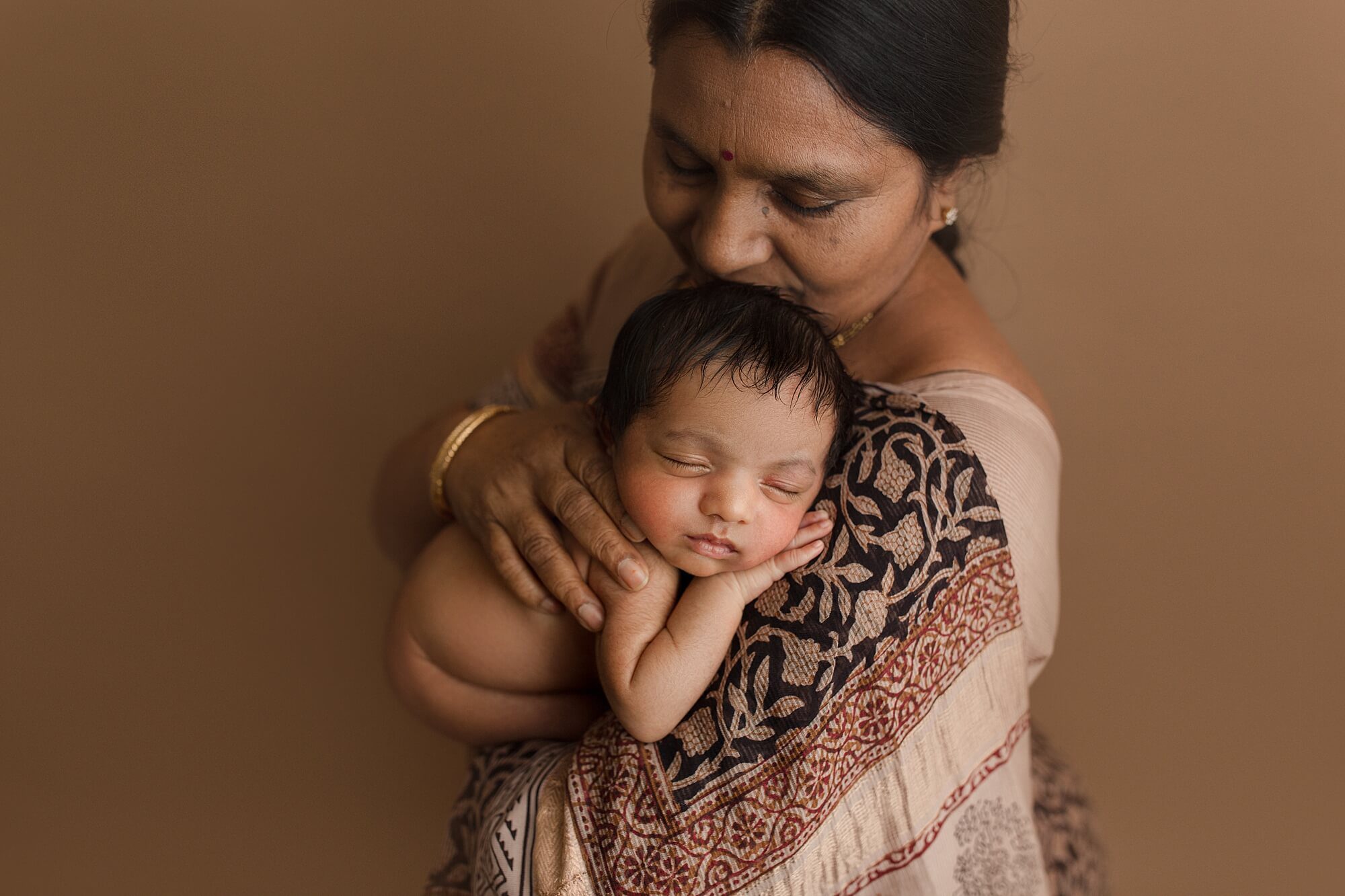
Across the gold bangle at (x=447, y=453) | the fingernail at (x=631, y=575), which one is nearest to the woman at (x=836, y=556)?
the fingernail at (x=631, y=575)

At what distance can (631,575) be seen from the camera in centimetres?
112

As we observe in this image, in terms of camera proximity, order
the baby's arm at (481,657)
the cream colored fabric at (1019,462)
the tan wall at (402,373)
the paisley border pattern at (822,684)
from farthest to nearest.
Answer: the tan wall at (402,373) → the baby's arm at (481,657) → the cream colored fabric at (1019,462) → the paisley border pattern at (822,684)

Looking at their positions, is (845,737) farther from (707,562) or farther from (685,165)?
(685,165)

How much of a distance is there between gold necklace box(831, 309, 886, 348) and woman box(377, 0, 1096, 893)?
0.04 metres

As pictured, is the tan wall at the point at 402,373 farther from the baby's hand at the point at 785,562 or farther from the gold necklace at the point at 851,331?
the baby's hand at the point at 785,562

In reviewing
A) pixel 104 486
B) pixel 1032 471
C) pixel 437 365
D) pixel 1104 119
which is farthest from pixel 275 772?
pixel 1104 119

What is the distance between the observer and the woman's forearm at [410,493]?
4.93 feet

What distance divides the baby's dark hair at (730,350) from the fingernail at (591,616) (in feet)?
0.58

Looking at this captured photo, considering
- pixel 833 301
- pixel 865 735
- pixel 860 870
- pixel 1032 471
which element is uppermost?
pixel 833 301

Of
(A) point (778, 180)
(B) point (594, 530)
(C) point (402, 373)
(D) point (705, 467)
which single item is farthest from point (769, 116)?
(C) point (402, 373)

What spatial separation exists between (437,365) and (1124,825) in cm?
152

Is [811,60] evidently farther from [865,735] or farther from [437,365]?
[437,365]

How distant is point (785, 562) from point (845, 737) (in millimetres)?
166

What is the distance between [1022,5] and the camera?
1.68m
